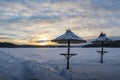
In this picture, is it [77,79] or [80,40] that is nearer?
[77,79]

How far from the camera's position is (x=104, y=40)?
2377 centimetres

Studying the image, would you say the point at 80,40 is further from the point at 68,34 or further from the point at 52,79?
the point at 52,79

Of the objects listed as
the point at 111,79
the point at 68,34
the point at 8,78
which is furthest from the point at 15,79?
the point at 68,34

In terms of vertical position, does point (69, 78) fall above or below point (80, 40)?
below

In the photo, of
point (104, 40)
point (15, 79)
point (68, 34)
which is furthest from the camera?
point (104, 40)

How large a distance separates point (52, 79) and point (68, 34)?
5271mm

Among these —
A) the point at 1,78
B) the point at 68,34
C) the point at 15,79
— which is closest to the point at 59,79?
the point at 15,79

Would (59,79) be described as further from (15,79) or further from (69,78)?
(15,79)

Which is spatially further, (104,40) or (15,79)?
(104,40)

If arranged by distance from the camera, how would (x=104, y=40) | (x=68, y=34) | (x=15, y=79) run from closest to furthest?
1. (x=15, y=79)
2. (x=68, y=34)
3. (x=104, y=40)

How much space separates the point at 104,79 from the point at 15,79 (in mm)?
4577

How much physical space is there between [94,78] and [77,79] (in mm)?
943

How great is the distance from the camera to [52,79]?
12.6 m

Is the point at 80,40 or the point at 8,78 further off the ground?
the point at 80,40
